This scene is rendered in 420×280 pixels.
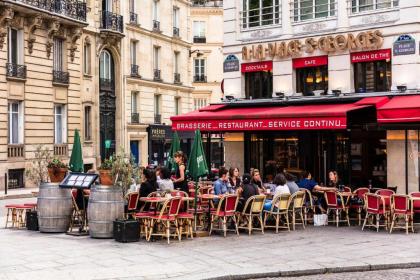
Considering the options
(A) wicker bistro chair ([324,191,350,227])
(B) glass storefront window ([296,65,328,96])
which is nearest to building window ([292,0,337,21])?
(B) glass storefront window ([296,65,328,96])

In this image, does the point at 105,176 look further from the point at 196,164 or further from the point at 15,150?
the point at 15,150

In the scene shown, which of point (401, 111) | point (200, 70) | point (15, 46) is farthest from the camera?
point (200, 70)

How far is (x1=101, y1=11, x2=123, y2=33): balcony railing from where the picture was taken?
134 feet

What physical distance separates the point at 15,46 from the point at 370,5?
19.2 metres

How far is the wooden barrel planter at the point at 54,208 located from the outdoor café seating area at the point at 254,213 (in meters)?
0.18

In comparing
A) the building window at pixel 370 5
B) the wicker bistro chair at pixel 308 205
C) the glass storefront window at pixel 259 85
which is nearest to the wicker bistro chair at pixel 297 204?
the wicker bistro chair at pixel 308 205

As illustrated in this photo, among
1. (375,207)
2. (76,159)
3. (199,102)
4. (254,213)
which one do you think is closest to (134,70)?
(199,102)

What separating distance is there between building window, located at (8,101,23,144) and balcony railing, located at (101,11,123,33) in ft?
30.1

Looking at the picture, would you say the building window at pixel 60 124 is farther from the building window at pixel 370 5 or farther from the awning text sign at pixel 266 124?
the building window at pixel 370 5

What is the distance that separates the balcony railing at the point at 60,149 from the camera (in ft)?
120

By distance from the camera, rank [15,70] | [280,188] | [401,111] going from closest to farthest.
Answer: [280,188]
[401,111]
[15,70]

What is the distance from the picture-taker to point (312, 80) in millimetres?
22328

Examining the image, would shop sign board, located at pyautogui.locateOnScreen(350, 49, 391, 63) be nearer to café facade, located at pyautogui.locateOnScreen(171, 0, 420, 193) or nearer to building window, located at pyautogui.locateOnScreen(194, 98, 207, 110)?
café facade, located at pyautogui.locateOnScreen(171, 0, 420, 193)

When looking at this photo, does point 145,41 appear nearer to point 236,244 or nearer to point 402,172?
point 402,172
